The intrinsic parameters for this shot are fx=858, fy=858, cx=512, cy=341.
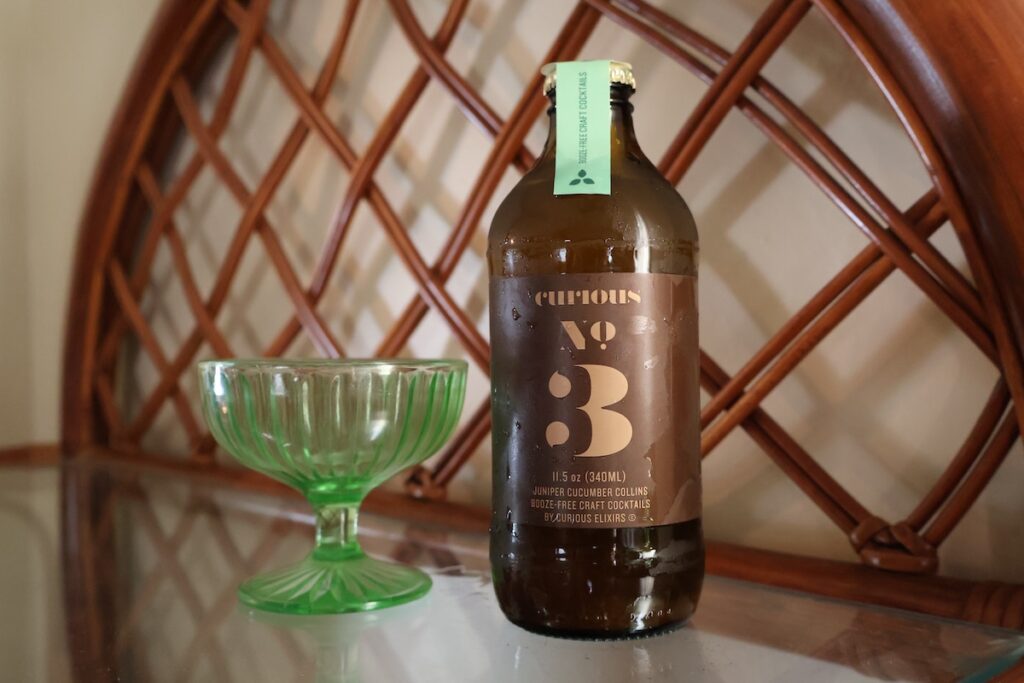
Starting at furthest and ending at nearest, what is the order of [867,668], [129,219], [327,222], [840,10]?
[129,219], [327,222], [840,10], [867,668]

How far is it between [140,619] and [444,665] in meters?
0.20

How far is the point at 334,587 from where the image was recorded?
1.65ft

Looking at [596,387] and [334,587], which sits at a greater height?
[596,387]

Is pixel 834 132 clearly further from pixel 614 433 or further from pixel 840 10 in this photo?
pixel 614 433

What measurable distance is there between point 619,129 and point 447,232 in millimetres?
344

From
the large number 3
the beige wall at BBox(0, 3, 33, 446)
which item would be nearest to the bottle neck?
the large number 3

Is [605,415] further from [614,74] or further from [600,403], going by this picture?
[614,74]

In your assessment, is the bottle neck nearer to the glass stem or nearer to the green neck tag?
the green neck tag

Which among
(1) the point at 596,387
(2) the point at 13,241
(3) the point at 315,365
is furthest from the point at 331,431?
(2) the point at 13,241

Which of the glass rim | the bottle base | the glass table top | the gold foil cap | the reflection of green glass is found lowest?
the glass table top

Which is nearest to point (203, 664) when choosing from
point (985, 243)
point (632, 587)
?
point (632, 587)

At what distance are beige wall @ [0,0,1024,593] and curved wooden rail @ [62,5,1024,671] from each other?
0.02 metres

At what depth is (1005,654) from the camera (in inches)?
16.2

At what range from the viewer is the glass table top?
1.31 ft
